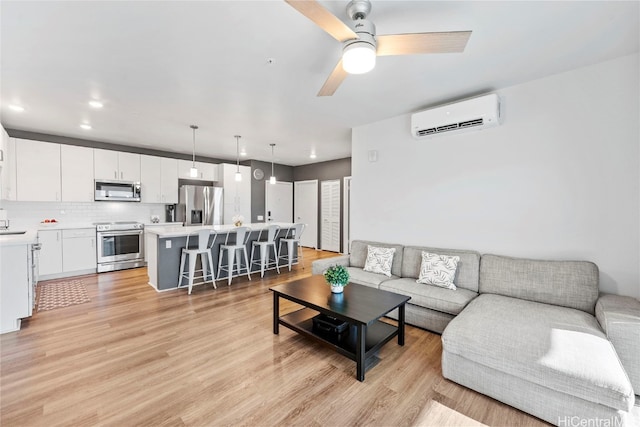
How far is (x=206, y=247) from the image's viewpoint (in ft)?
14.1

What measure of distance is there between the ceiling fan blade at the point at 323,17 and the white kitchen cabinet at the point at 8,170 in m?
5.08

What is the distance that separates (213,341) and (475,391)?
2.27 metres

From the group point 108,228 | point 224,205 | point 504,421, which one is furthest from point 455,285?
point 108,228

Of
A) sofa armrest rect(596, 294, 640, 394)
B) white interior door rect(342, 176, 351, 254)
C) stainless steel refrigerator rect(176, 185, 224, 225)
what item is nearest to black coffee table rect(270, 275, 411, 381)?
sofa armrest rect(596, 294, 640, 394)

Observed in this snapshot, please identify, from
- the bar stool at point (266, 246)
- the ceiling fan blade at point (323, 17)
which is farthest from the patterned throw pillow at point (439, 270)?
the bar stool at point (266, 246)

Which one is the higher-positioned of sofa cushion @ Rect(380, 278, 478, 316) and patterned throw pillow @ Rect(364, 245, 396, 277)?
patterned throw pillow @ Rect(364, 245, 396, 277)

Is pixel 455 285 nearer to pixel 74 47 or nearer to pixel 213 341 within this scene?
pixel 213 341

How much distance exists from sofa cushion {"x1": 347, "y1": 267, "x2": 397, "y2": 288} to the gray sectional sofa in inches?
8.0

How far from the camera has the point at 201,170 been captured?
659 centimetres

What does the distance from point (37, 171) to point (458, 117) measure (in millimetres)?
6536

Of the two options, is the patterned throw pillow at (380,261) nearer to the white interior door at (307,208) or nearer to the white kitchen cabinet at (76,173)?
the white interior door at (307,208)

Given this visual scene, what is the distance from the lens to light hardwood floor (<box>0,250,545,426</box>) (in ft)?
5.65

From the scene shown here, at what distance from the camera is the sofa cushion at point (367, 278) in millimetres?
3164

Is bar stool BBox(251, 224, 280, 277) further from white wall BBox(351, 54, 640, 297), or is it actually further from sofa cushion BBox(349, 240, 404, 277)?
white wall BBox(351, 54, 640, 297)
